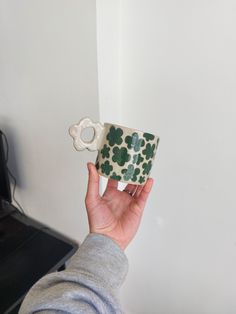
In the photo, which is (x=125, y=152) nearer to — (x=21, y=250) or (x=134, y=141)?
(x=134, y=141)

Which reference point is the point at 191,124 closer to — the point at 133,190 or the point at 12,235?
the point at 133,190

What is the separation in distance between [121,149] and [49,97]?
0.46 m

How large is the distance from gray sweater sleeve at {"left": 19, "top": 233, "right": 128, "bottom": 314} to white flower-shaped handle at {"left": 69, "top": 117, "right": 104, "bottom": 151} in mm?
211

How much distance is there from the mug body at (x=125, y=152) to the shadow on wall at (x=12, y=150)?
2.24 feet

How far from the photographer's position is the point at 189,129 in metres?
0.74

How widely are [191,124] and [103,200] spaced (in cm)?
31

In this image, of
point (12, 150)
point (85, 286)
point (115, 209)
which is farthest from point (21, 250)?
point (85, 286)

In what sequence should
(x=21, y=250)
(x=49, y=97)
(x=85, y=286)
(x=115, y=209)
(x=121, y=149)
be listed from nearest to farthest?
1. (x=85, y=286)
2. (x=121, y=149)
3. (x=115, y=209)
4. (x=49, y=97)
5. (x=21, y=250)

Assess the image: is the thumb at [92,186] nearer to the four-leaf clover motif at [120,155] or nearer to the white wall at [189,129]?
the four-leaf clover motif at [120,155]

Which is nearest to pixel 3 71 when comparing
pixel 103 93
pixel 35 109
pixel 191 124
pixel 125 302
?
pixel 35 109

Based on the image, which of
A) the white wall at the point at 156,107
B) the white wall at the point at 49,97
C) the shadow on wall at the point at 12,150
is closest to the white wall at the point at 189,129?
the white wall at the point at 156,107

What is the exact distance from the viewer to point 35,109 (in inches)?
39.4

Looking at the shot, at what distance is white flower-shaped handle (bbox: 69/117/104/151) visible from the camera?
1.93 ft

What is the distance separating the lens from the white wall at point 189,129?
0.66m
